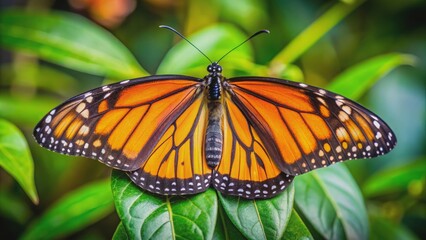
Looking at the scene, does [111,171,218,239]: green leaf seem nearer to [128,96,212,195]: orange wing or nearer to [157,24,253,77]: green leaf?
[128,96,212,195]: orange wing

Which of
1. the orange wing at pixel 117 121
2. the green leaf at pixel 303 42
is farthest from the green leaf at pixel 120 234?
the green leaf at pixel 303 42

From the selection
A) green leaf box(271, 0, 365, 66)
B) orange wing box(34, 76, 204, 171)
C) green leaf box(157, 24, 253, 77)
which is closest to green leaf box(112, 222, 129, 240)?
orange wing box(34, 76, 204, 171)

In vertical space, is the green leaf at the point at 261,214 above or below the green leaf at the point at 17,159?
below

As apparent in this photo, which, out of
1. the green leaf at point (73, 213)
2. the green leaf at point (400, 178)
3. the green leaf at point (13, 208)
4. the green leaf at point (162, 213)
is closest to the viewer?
the green leaf at point (162, 213)

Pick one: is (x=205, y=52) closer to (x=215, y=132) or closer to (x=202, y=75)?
(x=202, y=75)

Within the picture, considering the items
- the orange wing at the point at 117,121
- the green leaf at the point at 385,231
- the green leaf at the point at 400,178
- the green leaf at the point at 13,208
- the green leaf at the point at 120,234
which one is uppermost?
the orange wing at the point at 117,121

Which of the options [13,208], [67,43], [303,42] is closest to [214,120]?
[303,42]

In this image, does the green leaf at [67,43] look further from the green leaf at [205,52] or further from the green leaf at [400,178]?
the green leaf at [400,178]
